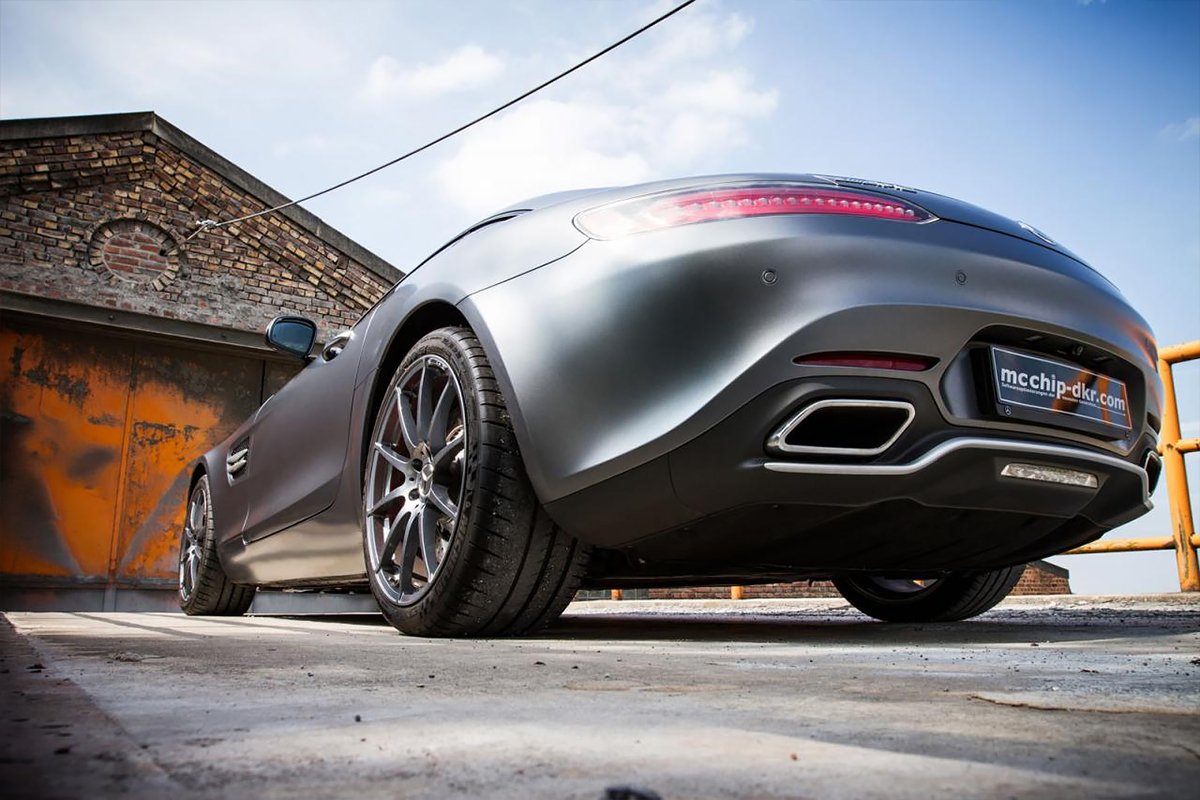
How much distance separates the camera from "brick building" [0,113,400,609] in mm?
8664

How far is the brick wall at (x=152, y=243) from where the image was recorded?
8.75 meters

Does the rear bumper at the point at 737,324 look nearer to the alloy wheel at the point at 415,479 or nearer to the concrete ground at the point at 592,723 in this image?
the alloy wheel at the point at 415,479

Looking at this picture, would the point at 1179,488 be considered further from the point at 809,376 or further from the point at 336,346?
the point at 336,346

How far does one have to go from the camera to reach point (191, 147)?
972 centimetres

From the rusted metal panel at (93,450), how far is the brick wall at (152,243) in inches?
19.7

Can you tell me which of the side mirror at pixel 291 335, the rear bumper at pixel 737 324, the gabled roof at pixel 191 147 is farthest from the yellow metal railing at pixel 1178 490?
the gabled roof at pixel 191 147

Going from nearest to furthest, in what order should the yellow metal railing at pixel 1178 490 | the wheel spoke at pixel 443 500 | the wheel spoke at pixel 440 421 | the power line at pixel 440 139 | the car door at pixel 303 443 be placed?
1. the wheel spoke at pixel 443 500
2. the wheel spoke at pixel 440 421
3. the car door at pixel 303 443
4. the yellow metal railing at pixel 1178 490
5. the power line at pixel 440 139

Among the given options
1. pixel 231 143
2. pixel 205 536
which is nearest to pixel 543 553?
pixel 205 536

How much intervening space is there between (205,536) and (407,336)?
2596mm

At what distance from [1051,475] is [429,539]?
158 cm

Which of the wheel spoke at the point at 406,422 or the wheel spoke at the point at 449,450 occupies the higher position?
the wheel spoke at the point at 406,422

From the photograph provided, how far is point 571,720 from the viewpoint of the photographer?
39.5 inches

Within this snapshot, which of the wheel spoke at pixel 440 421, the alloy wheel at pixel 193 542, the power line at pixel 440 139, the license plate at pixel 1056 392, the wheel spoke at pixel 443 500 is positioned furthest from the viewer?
the power line at pixel 440 139

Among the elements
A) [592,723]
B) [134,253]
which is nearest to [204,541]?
[592,723]
